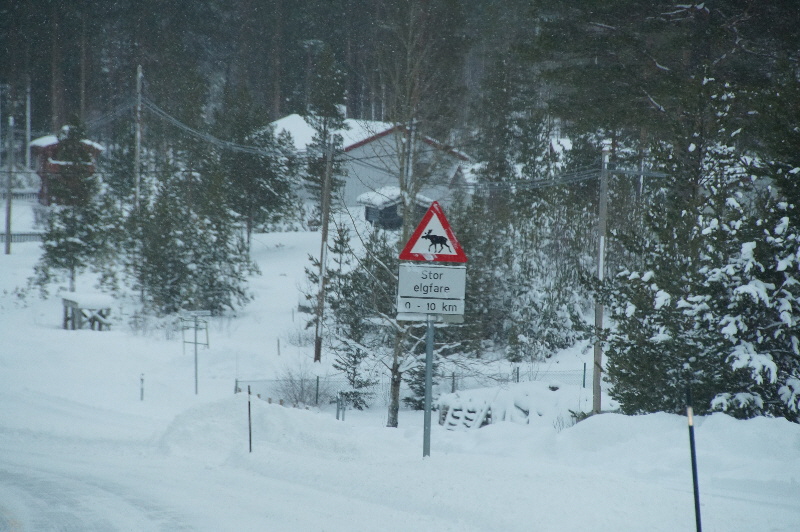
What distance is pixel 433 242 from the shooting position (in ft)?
25.8

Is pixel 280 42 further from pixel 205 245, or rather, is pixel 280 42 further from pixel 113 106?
pixel 205 245

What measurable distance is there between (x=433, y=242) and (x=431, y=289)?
54 centimetres

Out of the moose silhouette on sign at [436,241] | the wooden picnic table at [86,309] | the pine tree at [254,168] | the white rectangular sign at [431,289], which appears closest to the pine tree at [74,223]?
the wooden picnic table at [86,309]

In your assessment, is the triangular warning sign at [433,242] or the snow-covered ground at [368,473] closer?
the snow-covered ground at [368,473]

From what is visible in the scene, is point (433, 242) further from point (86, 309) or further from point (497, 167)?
point (497, 167)

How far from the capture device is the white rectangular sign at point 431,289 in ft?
26.0

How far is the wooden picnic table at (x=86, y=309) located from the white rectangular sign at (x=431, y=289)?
21006 mm

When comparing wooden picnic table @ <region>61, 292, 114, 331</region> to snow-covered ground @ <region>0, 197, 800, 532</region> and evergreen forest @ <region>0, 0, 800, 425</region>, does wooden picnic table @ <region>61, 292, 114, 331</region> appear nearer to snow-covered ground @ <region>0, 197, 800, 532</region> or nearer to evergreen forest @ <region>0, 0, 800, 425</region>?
evergreen forest @ <region>0, 0, 800, 425</region>

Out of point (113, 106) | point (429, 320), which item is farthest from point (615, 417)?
point (113, 106)

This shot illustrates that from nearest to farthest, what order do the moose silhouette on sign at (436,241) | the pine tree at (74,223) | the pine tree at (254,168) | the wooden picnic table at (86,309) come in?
1. the moose silhouette on sign at (436,241)
2. the wooden picnic table at (86,309)
3. the pine tree at (74,223)
4. the pine tree at (254,168)

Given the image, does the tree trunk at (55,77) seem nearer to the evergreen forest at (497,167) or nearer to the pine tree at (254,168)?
the evergreen forest at (497,167)

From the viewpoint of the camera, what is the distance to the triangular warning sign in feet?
25.8

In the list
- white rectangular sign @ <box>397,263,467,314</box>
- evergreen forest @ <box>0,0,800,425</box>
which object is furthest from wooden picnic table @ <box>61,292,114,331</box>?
white rectangular sign @ <box>397,263,467,314</box>

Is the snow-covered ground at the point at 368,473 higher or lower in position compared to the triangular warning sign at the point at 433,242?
lower
